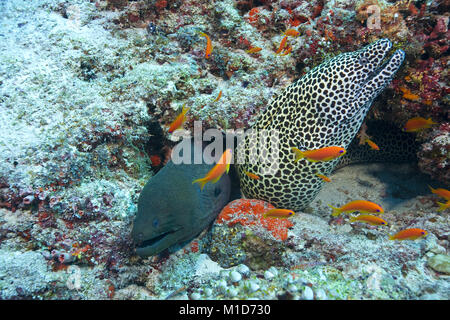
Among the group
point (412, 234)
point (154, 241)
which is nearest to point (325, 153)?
point (412, 234)

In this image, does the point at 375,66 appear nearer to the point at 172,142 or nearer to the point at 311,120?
the point at 311,120

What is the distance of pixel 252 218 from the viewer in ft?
9.20

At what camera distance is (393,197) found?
152 inches

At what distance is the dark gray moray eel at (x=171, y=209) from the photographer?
2.33m

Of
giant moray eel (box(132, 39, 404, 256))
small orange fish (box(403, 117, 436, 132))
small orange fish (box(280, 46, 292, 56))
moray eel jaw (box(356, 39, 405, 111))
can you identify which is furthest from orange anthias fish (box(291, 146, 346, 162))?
small orange fish (box(280, 46, 292, 56))

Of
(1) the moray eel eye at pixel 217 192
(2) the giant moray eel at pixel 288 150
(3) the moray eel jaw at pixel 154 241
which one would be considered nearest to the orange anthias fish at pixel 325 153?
(2) the giant moray eel at pixel 288 150

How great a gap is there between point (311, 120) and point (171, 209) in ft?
6.86

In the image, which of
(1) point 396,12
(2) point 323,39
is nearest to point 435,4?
(1) point 396,12

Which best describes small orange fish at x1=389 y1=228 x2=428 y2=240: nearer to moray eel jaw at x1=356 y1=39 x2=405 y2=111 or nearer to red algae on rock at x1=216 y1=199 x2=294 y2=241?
red algae on rock at x1=216 y1=199 x2=294 y2=241

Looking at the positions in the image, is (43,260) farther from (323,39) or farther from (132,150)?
(323,39)

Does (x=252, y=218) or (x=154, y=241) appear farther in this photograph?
(x=252, y=218)

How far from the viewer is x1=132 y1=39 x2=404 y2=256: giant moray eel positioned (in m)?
2.44

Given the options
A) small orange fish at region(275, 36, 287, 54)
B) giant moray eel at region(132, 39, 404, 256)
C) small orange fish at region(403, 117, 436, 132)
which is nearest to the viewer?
giant moray eel at region(132, 39, 404, 256)
